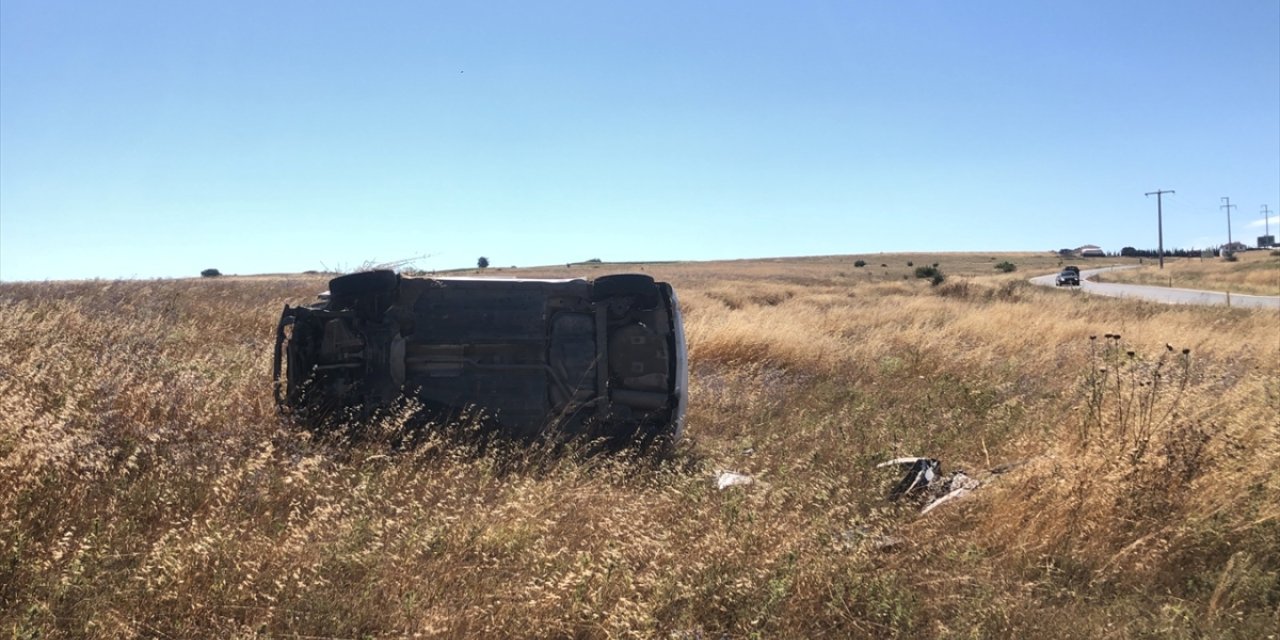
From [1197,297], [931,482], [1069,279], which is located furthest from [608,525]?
[1069,279]

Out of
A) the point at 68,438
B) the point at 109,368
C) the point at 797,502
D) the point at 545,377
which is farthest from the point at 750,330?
the point at 68,438

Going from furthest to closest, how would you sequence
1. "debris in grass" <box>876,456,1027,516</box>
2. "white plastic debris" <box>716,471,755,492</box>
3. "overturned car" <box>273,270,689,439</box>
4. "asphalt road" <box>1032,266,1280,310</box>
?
"asphalt road" <box>1032,266,1280,310</box>
"overturned car" <box>273,270,689,439</box>
"white plastic debris" <box>716,471,755,492</box>
"debris in grass" <box>876,456,1027,516</box>

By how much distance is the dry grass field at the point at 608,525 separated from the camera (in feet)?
10.1

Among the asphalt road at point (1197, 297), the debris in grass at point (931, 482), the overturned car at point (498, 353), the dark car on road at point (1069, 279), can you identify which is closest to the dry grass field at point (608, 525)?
the debris in grass at point (931, 482)

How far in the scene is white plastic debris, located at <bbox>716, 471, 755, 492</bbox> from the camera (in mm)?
4945

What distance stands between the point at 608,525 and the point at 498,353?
203 cm

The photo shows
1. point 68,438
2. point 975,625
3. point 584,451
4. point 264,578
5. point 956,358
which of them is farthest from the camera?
point 956,358

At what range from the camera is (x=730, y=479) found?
5137 millimetres

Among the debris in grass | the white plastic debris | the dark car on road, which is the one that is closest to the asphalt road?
the dark car on road

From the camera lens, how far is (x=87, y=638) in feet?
8.94

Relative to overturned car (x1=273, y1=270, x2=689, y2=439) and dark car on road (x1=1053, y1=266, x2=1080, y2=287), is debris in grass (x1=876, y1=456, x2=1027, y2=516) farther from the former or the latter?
dark car on road (x1=1053, y1=266, x2=1080, y2=287)

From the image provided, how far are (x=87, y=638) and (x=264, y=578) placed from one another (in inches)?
22.6

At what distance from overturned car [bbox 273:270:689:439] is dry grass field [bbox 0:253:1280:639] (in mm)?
335

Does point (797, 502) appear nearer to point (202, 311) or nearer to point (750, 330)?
point (750, 330)
